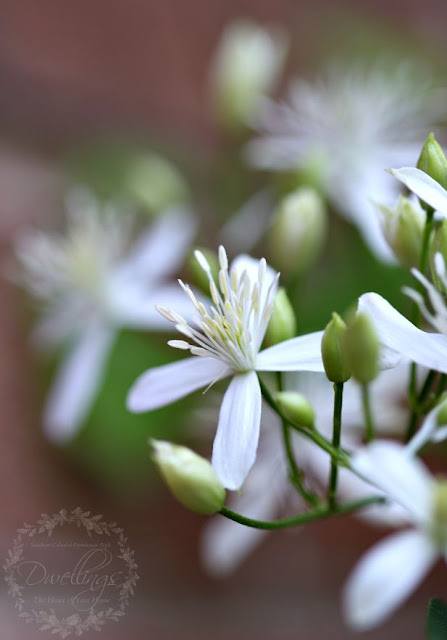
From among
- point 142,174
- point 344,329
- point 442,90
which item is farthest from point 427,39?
point 344,329

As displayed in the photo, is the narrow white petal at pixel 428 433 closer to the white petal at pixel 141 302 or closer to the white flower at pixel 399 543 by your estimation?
the white flower at pixel 399 543

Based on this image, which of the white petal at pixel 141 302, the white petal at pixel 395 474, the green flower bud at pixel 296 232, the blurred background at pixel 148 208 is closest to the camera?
the white petal at pixel 395 474

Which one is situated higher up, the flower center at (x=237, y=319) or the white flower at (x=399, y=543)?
the flower center at (x=237, y=319)

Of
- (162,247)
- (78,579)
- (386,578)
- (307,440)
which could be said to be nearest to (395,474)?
(386,578)

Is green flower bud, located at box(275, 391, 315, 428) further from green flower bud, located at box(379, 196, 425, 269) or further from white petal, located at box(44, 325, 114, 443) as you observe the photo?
white petal, located at box(44, 325, 114, 443)

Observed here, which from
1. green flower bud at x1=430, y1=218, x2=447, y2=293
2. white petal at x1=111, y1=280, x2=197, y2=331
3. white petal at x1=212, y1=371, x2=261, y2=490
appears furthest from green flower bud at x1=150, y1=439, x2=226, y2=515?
white petal at x1=111, y1=280, x2=197, y2=331

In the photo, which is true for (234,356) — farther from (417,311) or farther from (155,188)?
Result: (155,188)

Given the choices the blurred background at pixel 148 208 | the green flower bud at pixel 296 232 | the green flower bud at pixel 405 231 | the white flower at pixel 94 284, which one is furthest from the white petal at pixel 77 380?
the green flower bud at pixel 405 231
